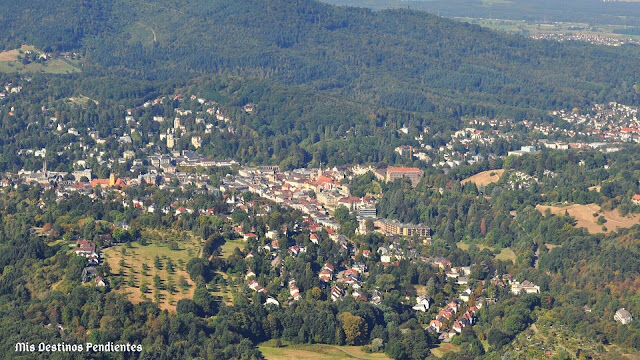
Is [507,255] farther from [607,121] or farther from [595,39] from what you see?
[595,39]

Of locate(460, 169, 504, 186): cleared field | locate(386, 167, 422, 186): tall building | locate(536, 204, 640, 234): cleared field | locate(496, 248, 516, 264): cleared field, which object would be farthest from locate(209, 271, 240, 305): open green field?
locate(460, 169, 504, 186): cleared field

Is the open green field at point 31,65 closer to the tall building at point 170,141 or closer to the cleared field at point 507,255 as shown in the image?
the tall building at point 170,141

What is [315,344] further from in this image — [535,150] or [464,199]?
[535,150]

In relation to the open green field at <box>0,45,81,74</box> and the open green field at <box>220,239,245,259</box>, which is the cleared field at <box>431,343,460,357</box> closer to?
the open green field at <box>220,239,245,259</box>

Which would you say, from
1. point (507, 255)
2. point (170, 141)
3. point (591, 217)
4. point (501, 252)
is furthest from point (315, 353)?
point (170, 141)

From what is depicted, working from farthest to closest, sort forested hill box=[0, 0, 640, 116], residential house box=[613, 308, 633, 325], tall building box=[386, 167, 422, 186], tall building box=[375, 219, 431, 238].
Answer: forested hill box=[0, 0, 640, 116] < tall building box=[386, 167, 422, 186] < tall building box=[375, 219, 431, 238] < residential house box=[613, 308, 633, 325]

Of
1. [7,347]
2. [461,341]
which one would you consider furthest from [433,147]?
[7,347]

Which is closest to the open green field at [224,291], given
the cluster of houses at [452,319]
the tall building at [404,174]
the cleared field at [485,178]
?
the cluster of houses at [452,319]
